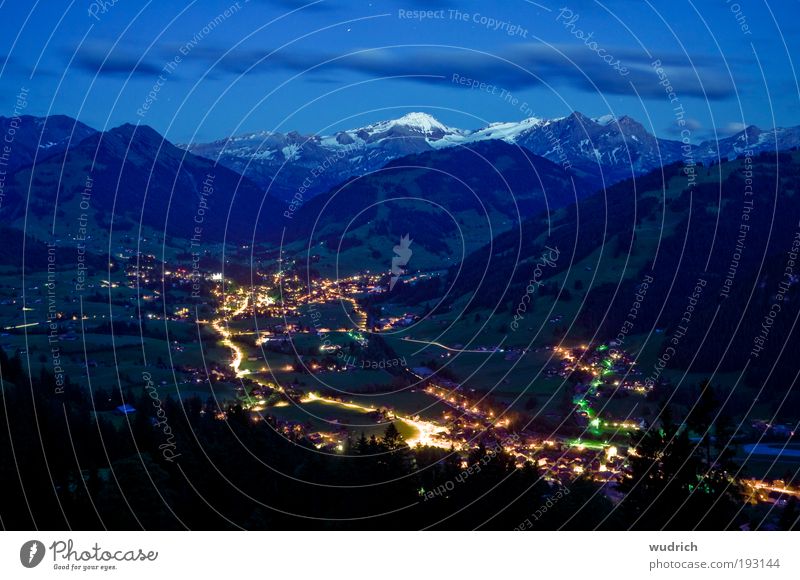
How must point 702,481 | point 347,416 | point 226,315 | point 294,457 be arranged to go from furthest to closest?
point 226,315 < point 347,416 < point 294,457 < point 702,481

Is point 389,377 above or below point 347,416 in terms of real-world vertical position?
above

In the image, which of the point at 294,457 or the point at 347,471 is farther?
the point at 294,457

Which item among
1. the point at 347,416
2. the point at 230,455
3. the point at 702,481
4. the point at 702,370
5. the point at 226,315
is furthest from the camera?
the point at 226,315

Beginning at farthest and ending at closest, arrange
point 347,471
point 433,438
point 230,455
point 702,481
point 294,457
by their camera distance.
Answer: point 433,438
point 294,457
point 230,455
point 347,471
point 702,481

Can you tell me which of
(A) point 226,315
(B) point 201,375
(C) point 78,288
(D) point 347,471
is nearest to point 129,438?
(D) point 347,471

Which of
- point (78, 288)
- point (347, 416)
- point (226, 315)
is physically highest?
point (78, 288)

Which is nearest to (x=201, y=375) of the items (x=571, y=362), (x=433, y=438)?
(x=433, y=438)

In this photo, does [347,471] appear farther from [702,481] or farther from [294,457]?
[702,481]

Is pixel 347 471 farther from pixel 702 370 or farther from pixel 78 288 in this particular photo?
pixel 78 288

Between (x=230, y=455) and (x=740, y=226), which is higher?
(x=740, y=226)
